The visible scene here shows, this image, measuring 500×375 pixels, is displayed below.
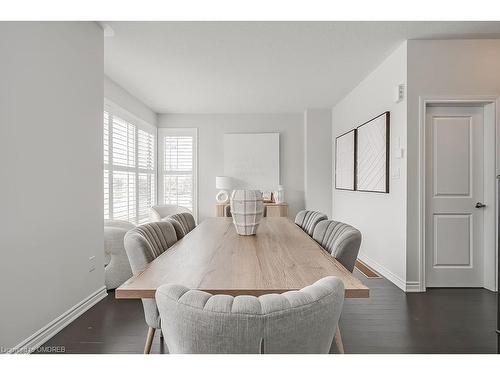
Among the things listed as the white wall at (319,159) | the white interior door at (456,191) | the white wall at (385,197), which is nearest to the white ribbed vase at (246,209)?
the white wall at (385,197)

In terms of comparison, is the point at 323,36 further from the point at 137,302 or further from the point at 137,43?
the point at 137,302

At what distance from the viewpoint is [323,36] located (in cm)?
312

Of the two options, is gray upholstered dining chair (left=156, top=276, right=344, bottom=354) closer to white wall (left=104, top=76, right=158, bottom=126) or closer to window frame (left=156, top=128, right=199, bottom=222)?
white wall (left=104, top=76, right=158, bottom=126)

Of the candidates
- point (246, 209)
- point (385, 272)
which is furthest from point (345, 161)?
point (246, 209)

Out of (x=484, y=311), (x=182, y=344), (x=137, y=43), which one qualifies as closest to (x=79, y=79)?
(x=137, y=43)

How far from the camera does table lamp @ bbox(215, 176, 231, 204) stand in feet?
20.1

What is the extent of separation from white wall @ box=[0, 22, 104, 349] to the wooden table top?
37.6 inches

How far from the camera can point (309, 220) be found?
281cm

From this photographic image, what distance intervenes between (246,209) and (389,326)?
142 centimetres

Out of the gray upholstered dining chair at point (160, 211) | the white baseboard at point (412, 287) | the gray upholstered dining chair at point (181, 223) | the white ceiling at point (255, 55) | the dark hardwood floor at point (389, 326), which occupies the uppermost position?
the white ceiling at point (255, 55)

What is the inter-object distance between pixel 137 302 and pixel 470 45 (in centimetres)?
406

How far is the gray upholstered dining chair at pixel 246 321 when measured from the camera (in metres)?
0.84

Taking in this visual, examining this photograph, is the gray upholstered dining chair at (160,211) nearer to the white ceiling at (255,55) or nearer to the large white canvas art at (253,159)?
the large white canvas art at (253,159)

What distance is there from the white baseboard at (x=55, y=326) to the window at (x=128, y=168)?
172 cm
